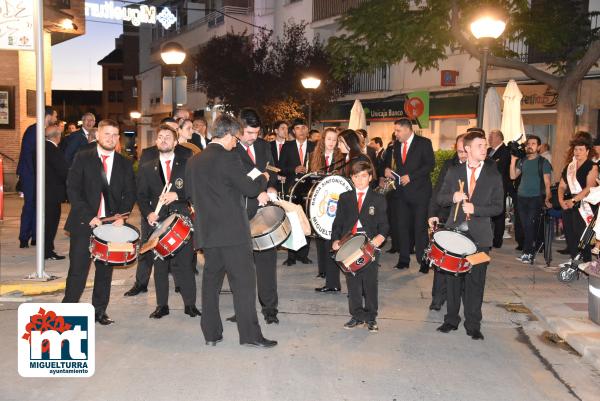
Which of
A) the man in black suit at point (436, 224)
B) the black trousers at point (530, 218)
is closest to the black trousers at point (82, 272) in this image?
the man in black suit at point (436, 224)

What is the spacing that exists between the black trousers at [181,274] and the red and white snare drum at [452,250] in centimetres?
250

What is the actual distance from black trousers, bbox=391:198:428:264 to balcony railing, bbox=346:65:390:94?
17.9 meters

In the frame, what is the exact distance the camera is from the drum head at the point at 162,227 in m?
6.79

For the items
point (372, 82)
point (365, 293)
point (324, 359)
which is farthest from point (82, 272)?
point (372, 82)

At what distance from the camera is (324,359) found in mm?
6055

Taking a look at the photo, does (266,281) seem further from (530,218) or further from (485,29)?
(485,29)

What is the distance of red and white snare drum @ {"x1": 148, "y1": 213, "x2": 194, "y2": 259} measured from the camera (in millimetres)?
6734

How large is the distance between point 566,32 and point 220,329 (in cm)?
1445

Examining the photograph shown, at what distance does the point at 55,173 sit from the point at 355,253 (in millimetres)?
6316

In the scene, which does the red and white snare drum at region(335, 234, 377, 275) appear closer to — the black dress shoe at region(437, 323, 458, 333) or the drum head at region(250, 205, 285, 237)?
the drum head at region(250, 205, 285, 237)

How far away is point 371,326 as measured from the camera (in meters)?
7.00

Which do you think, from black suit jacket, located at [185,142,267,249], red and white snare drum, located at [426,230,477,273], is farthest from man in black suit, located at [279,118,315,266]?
black suit jacket, located at [185,142,267,249]

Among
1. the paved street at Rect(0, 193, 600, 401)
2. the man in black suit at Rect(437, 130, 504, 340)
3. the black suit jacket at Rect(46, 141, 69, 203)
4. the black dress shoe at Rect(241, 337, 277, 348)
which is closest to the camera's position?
the paved street at Rect(0, 193, 600, 401)

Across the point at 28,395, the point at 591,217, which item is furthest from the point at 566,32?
the point at 28,395
